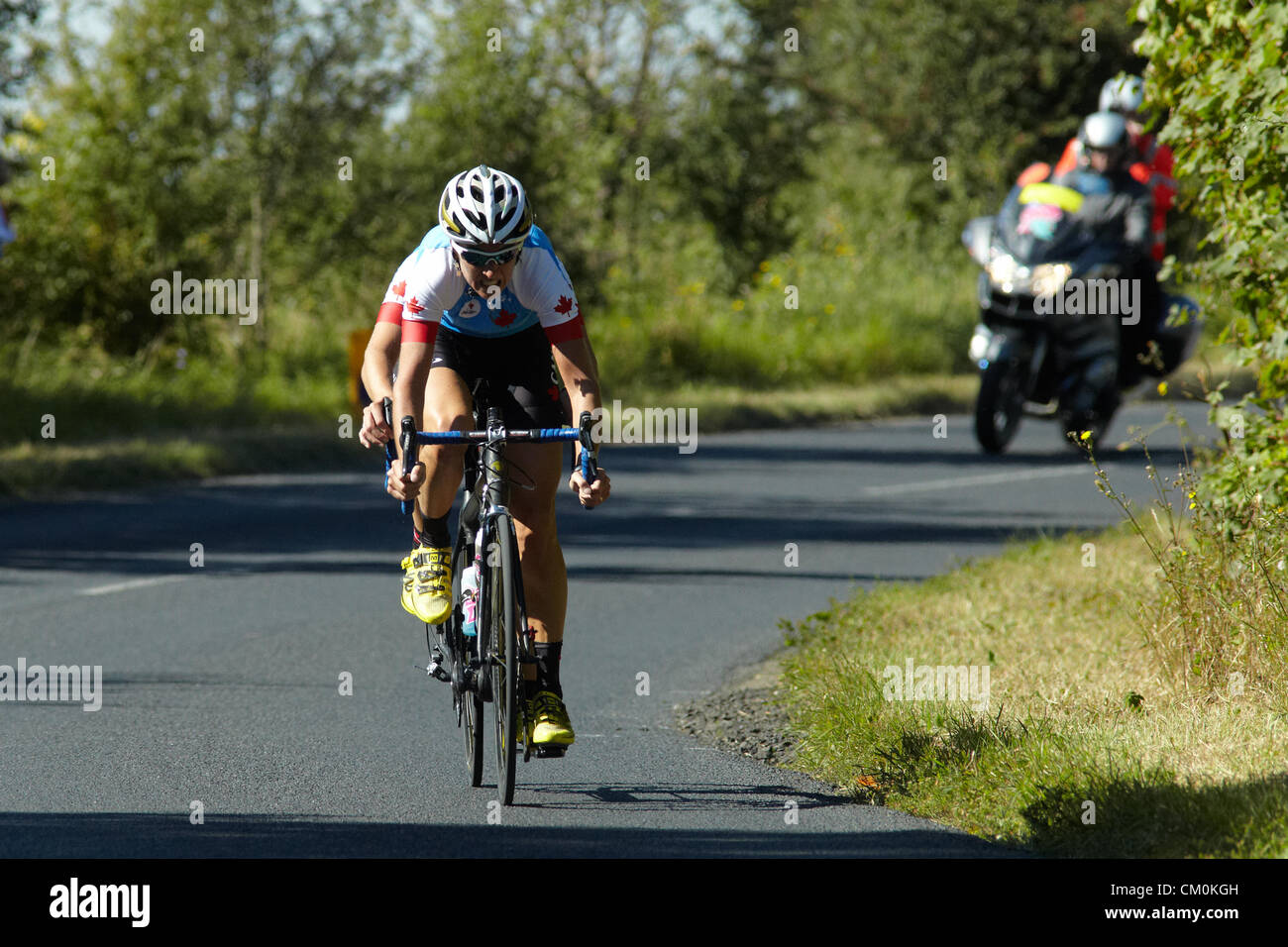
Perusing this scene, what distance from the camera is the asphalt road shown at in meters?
5.29

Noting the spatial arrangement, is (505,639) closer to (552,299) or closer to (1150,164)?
(552,299)

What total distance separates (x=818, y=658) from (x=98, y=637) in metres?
3.37

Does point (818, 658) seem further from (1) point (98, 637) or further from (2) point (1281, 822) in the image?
(1) point (98, 637)

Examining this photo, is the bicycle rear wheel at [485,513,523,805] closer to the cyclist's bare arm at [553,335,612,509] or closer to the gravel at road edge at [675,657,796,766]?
the cyclist's bare arm at [553,335,612,509]

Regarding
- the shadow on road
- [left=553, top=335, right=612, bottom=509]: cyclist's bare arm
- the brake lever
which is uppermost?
[left=553, top=335, right=612, bottom=509]: cyclist's bare arm

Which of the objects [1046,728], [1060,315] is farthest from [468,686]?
[1060,315]

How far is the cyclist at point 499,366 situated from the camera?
5414mm

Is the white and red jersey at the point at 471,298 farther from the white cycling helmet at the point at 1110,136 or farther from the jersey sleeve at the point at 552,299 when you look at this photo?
the white cycling helmet at the point at 1110,136

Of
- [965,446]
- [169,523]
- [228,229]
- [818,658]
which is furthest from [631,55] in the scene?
[818,658]

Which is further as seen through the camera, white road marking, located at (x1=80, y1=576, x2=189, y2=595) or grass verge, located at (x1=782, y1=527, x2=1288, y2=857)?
white road marking, located at (x1=80, y1=576, x2=189, y2=595)

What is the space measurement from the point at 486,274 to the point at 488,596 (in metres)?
0.98

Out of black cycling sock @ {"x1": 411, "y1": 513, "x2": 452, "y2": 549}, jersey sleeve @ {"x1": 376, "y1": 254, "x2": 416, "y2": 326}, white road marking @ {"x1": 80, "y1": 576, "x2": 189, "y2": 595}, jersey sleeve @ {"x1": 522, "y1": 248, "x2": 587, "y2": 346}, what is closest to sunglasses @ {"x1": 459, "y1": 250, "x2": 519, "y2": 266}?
jersey sleeve @ {"x1": 522, "y1": 248, "x2": 587, "y2": 346}

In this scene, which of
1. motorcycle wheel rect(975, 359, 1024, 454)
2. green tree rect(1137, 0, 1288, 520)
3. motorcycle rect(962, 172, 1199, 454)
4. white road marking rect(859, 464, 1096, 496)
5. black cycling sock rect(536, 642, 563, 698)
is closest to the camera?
black cycling sock rect(536, 642, 563, 698)

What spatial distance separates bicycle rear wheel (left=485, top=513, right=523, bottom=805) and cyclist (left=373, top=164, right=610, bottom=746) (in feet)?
0.49
